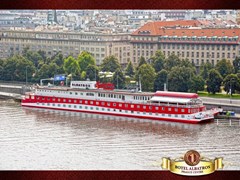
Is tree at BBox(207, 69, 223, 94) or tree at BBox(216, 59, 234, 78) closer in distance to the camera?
tree at BBox(207, 69, 223, 94)

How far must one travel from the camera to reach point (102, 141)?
7.02 m

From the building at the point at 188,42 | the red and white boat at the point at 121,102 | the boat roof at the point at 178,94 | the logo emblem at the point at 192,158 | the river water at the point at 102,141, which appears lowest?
the river water at the point at 102,141

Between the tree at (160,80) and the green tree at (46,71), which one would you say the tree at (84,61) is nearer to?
the green tree at (46,71)

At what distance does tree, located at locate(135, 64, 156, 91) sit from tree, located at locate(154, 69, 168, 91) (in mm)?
76

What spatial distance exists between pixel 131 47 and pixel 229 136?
586cm

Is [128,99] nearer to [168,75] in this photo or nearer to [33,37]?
[168,75]

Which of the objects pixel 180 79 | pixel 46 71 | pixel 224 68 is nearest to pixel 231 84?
pixel 180 79

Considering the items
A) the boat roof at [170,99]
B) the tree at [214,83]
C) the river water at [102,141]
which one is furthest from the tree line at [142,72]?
the river water at [102,141]

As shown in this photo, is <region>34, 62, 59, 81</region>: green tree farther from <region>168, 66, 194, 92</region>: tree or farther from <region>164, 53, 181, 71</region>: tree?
<region>168, 66, 194, 92</region>: tree

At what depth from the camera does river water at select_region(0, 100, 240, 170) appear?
6.15 metres

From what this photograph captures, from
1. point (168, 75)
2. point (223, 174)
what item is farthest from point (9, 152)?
point (168, 75)

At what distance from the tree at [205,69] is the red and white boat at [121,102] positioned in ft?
5.30

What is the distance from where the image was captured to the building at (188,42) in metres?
11.9

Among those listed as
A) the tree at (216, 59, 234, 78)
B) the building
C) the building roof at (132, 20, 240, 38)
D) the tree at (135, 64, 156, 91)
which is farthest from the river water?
the building roof at (132, 20, 240, 38)
